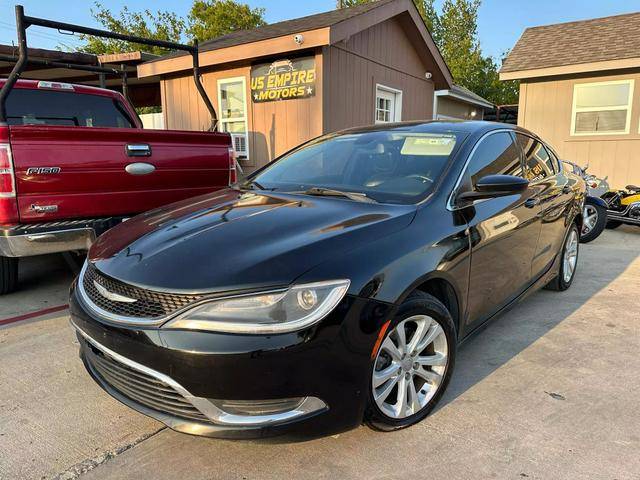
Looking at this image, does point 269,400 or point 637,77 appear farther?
point 637,77

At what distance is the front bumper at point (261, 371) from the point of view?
5.92 ft

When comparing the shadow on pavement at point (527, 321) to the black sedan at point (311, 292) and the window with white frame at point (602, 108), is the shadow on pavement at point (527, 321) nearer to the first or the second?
the black sedan at point (311, 292)

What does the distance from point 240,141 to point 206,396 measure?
7698mm

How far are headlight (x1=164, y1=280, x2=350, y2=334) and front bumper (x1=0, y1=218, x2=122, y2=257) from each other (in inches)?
87.3

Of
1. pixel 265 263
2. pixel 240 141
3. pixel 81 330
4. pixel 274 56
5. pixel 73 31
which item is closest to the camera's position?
pixel 265 263

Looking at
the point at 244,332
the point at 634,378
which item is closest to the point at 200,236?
the point at 244,332

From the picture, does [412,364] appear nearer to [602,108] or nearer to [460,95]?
[602,108]

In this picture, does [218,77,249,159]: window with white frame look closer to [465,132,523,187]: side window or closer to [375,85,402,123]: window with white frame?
[375,85,402,123]: window with white frame

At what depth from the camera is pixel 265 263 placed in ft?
6.35

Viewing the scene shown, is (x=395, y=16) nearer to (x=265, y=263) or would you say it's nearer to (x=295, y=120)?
(x=295, y=120)

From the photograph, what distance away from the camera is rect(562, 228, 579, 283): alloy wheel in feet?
14.6

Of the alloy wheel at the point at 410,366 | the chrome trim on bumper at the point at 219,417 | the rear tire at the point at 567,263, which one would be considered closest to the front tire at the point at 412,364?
the alloy wheel at the point at 410,366

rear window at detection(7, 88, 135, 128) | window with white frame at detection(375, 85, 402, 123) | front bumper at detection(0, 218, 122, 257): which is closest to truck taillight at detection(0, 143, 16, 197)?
front bumper at detection(0, 218, 122, 257)

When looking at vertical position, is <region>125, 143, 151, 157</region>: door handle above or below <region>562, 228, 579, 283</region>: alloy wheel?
above
